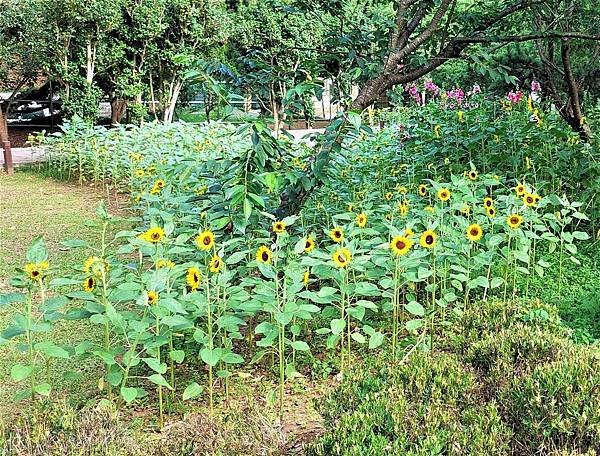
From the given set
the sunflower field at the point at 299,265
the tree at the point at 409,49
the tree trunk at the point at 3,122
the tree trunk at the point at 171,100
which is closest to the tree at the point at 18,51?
the tree trunk at the point at 3,122

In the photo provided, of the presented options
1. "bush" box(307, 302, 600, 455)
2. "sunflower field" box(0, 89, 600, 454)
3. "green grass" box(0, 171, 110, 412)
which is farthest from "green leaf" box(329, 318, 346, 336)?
"green grass" box(0, 171, 110, 412)

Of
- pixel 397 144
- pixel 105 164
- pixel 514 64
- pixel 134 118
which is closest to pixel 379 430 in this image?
pixel 397 144

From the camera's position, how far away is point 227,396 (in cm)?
241

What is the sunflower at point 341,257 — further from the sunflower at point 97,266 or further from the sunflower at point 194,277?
the sunflower at point 97,266

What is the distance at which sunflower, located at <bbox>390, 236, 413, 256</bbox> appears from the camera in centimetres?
245

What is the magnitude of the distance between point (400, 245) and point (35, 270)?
4.02 feet

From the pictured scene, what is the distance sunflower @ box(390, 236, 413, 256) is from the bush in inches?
16.6

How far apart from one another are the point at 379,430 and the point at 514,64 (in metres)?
A: 5.61

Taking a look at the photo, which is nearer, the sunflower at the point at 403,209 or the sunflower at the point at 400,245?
the sunflower at the point at 400,245

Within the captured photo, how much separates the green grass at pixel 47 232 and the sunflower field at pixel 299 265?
0.28ft

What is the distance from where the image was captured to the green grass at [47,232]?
9.28ft

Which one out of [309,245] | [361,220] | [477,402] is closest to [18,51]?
[361,220]

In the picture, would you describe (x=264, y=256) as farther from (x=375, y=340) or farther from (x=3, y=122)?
(x=3, y=122)

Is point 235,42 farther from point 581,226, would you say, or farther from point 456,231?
point 456,231
